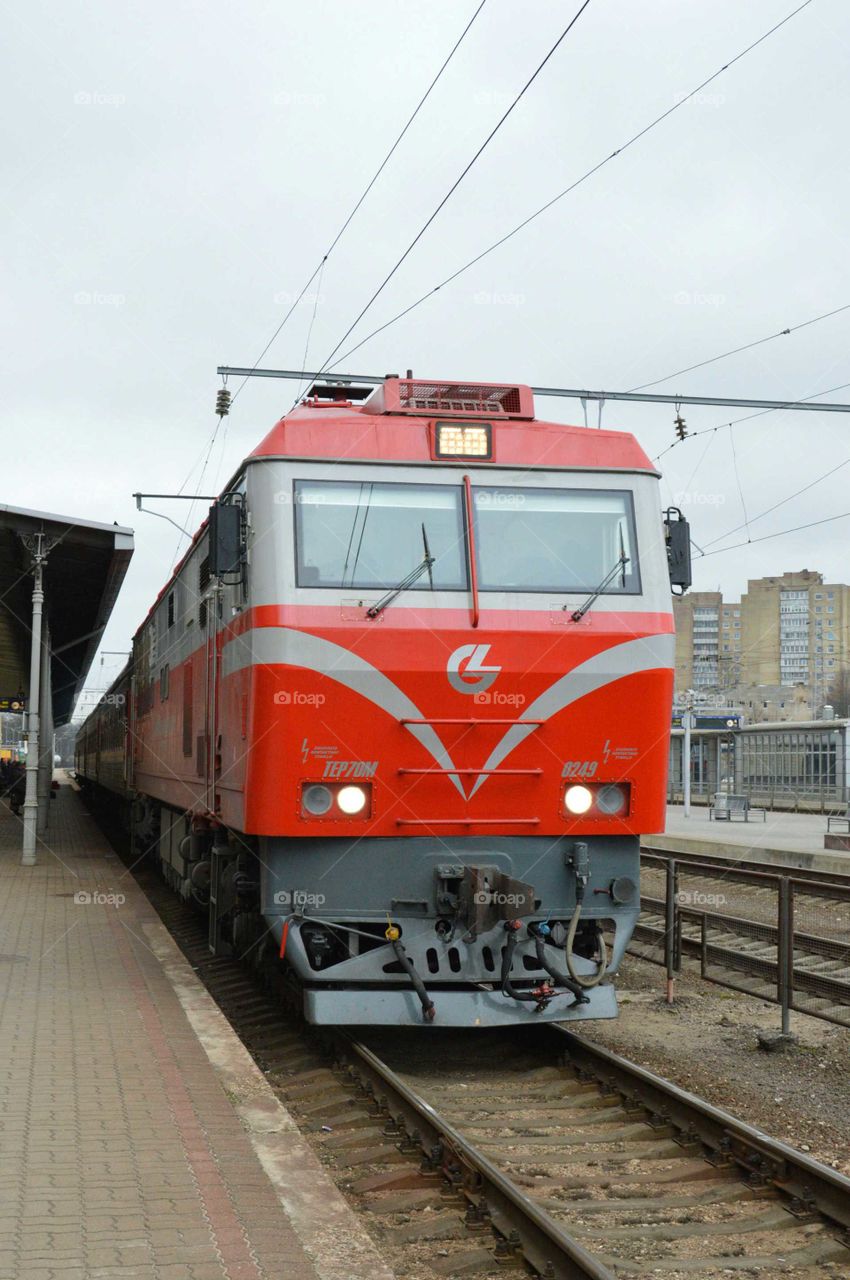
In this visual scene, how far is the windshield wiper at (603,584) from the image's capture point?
27.2 feet

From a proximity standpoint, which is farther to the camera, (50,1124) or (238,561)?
(238,561)

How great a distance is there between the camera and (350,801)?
798 centimetres

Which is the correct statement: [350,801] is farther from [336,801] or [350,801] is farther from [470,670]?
[470,670]

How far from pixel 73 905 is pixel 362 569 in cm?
849

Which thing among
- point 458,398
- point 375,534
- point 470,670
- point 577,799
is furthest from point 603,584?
point 458,398

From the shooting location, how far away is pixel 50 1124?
20.1 feet

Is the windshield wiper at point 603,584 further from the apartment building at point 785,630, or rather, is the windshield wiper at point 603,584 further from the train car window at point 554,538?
the apartment building at point 785,630

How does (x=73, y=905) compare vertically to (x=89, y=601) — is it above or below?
below

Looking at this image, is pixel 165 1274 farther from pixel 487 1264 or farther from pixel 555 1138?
pixel 555 1138

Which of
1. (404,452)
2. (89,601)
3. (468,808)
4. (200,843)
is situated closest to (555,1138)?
(468,808)

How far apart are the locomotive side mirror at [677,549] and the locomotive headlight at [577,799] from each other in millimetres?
1508

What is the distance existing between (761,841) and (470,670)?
18164 mm

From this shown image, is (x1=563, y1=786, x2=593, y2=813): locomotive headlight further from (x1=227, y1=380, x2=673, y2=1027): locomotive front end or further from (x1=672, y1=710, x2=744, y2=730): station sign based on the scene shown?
(x1=672, y1=710, x2=744, y2=730): station sign

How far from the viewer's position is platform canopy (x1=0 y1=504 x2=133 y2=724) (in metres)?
19.0
